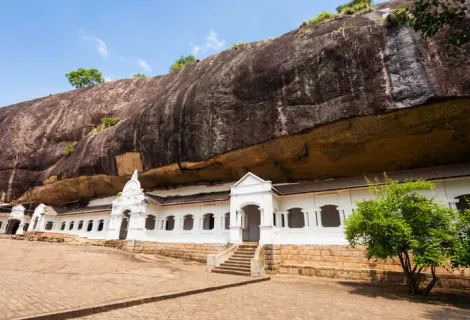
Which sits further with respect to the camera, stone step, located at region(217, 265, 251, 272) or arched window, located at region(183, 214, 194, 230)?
arched window, located at region(183, 214, 194, 230)

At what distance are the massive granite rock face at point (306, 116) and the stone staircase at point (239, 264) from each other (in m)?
7.03

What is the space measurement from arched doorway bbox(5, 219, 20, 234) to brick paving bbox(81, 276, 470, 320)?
41.9 metres

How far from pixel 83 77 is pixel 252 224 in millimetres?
45738

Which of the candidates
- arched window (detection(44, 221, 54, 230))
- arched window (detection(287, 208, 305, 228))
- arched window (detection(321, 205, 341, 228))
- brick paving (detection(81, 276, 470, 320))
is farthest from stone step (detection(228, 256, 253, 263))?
arched window (detection(44, 221, 54, 230))

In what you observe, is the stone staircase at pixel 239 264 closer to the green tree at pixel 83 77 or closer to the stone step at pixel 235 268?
the stone step at pixel 235 268

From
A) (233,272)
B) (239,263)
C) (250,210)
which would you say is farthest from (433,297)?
(250,210)

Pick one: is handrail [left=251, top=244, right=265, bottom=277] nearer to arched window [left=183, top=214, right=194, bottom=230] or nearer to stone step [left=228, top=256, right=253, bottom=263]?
stone step [left=228, top=256, right=253, bottom=263]

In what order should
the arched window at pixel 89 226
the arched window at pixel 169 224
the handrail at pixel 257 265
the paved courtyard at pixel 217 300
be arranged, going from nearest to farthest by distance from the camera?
the paved courtyard at pixel 217 300 < the handrail at pixel 257 265 < the arched window at pixel 169 224 < the arched window at pixel 89 226

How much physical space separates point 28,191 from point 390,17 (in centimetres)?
4315

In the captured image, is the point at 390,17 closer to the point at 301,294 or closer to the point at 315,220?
the point at 315,220

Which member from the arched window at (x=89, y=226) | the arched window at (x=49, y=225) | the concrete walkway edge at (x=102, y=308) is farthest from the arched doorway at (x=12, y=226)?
the concrete walkway edge at (x=102, y=308)

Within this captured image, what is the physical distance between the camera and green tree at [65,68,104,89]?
4841 cm

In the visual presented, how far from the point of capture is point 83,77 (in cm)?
4894

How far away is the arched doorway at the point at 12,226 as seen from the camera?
36737 millimetres
